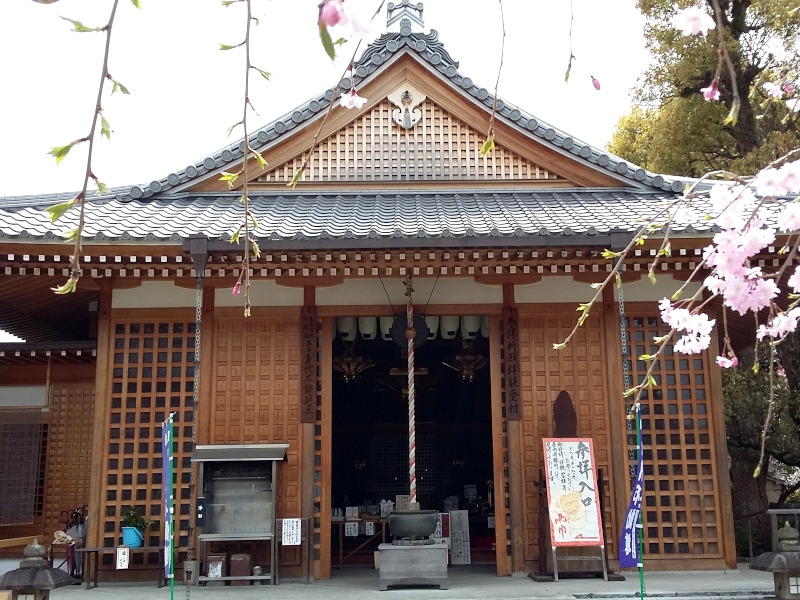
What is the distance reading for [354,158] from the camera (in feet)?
34.6

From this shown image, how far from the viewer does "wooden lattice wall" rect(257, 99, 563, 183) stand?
1048 centimetres

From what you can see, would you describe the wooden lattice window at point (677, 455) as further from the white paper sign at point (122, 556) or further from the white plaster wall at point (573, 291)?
the white paper sign at point (122, 556)

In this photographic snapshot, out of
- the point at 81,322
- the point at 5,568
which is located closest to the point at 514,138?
the point at 81,322

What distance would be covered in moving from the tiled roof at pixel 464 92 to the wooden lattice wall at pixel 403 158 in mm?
433

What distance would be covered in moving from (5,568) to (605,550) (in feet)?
25.3

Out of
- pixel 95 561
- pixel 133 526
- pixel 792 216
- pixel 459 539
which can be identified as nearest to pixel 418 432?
pixel 459 539

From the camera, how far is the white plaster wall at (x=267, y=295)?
29.9ft

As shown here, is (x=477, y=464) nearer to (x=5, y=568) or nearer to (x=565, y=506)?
(x=565, y=506)

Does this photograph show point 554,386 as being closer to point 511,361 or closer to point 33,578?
point 511,361

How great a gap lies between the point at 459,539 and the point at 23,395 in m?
6.42

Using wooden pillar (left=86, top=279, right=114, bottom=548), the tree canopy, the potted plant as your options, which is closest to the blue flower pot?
the potted plant

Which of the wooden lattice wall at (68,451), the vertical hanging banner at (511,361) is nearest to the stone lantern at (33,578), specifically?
the wooden lattice wall at (68,451)

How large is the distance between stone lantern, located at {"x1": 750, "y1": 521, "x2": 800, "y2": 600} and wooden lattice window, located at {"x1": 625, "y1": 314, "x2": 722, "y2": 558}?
1.47 m

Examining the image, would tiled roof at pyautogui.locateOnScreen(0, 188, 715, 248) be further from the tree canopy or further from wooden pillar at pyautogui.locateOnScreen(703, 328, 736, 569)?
the tree canopy
